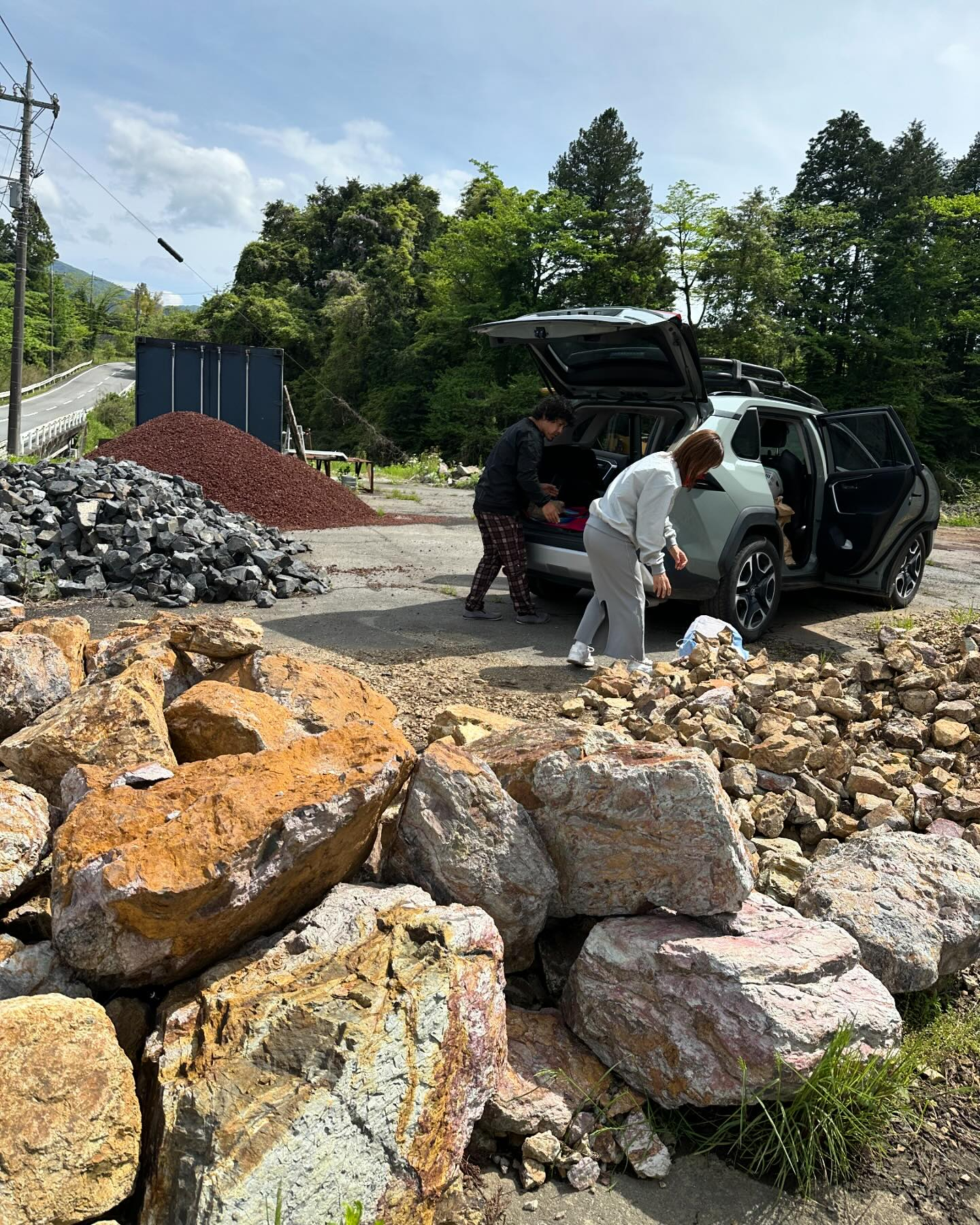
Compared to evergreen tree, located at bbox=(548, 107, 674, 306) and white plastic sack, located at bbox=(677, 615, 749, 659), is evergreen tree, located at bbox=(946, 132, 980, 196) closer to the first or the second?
evergreen tree, located at bbox=(548, 107, 674, 306)

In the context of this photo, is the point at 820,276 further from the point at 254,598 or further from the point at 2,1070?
the point at 2,1070

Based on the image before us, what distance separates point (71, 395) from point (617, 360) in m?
68.1

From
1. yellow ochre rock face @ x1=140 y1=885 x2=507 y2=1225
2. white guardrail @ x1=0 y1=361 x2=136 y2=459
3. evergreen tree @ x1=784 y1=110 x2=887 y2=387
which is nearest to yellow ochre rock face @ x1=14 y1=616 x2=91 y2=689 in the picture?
yellow ochre rock face @ x1=140 y1=885 x2=507 y2=1225

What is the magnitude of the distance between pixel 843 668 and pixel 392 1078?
4.45 meters

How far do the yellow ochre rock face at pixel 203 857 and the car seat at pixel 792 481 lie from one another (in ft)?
20.7

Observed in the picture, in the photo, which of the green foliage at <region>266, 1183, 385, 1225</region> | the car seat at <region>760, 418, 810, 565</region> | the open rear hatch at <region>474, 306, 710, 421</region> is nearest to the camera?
the green foliage at <region>266, 1183, 385, 1225</region>

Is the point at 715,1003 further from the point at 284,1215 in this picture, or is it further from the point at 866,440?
the point at 866,440

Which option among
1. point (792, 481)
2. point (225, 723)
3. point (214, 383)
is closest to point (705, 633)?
point (792, 481)

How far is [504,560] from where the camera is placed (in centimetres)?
742

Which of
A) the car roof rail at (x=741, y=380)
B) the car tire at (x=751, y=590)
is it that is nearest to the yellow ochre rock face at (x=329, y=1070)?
the car tire at (x=751, y=590)

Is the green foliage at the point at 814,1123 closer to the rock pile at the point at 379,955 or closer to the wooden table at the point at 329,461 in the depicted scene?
the rock pile at the point at 379,955

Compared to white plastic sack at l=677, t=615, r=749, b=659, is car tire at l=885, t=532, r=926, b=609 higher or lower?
higher

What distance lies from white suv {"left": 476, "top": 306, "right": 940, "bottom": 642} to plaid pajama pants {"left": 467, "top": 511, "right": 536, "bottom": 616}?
13 cm

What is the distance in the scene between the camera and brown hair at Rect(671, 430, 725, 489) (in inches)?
219
